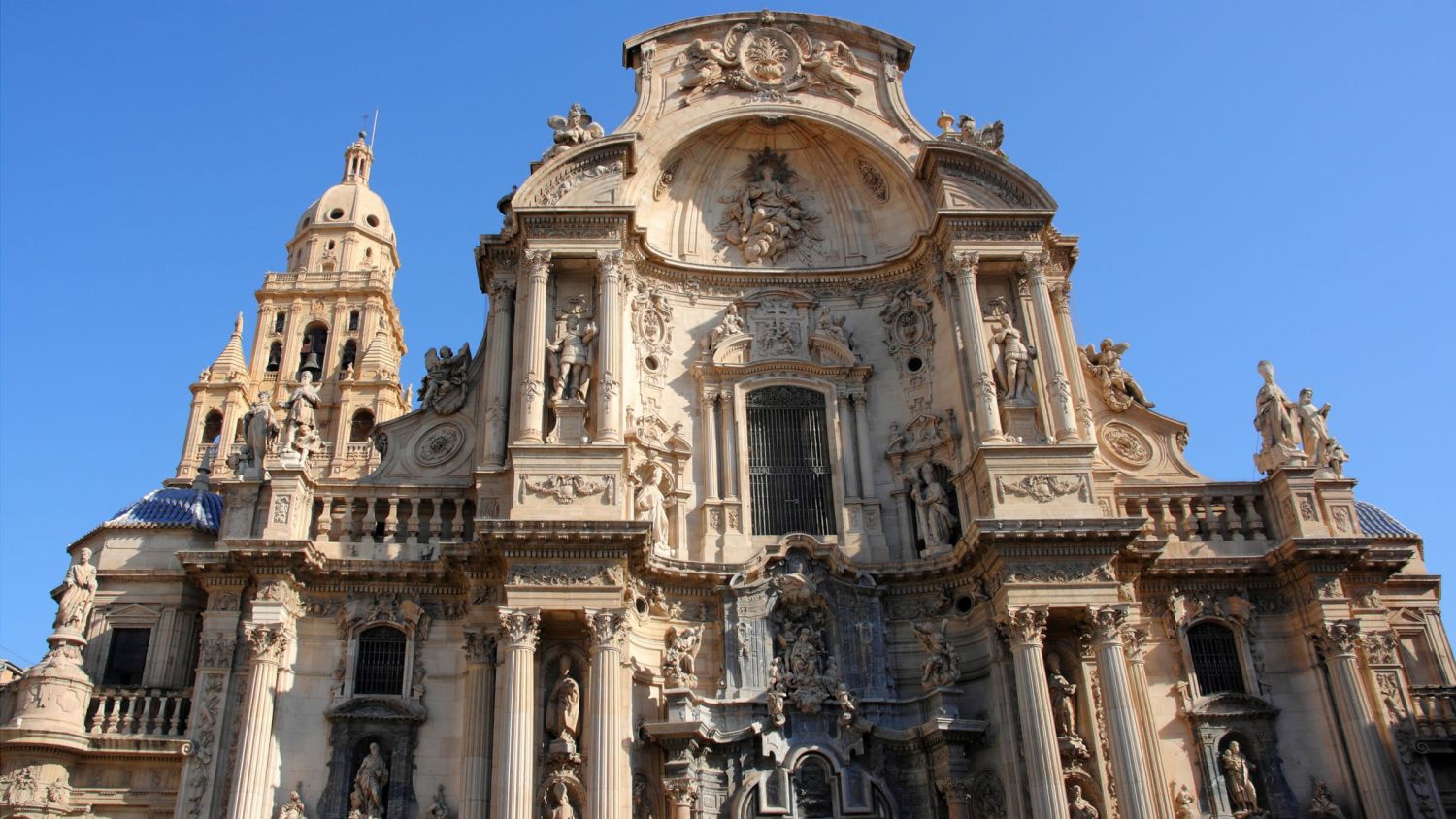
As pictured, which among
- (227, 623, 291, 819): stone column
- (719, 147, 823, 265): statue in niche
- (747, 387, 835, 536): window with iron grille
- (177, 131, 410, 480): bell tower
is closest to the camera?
(227, 623, 291, 819): stone column

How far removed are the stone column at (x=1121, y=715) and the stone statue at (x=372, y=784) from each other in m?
11.9

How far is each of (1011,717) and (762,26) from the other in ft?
53.4

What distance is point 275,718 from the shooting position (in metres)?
19.9

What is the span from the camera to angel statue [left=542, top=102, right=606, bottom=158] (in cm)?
2545

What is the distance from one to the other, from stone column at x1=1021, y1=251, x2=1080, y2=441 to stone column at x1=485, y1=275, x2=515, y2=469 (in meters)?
10.4

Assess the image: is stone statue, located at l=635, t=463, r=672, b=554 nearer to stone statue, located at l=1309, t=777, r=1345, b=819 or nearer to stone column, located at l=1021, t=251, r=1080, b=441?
stone column, located at l=1021, t=251, r=1080, b=441

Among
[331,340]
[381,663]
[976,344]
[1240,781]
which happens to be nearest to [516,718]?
[381,663]

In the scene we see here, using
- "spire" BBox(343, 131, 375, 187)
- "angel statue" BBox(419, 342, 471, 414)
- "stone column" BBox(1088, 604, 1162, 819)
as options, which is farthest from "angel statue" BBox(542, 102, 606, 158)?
"spire" BBox(343, 131, 375, 187)

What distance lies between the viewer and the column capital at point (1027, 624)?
20172 millimetres

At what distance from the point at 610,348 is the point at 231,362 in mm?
35616

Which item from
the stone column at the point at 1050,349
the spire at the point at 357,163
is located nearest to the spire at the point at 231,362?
the spire at the point at 357,163

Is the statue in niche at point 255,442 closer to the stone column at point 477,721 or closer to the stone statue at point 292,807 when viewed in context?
the stone column at point 477,721

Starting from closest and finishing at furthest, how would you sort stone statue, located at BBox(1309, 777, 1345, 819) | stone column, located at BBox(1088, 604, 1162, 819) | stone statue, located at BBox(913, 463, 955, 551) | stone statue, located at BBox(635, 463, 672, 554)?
stone column, located at BBox(1088, 604, 1162, 819) < stone statue, located at BBox(1309, 777, 1345, 819) < stone statue, located at BBox(635, 463, 672, 554) < stone statue, located at BBox(913, 463, 955, 551)

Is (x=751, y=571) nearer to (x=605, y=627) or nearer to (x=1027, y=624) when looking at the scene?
(x=605, y=627)
